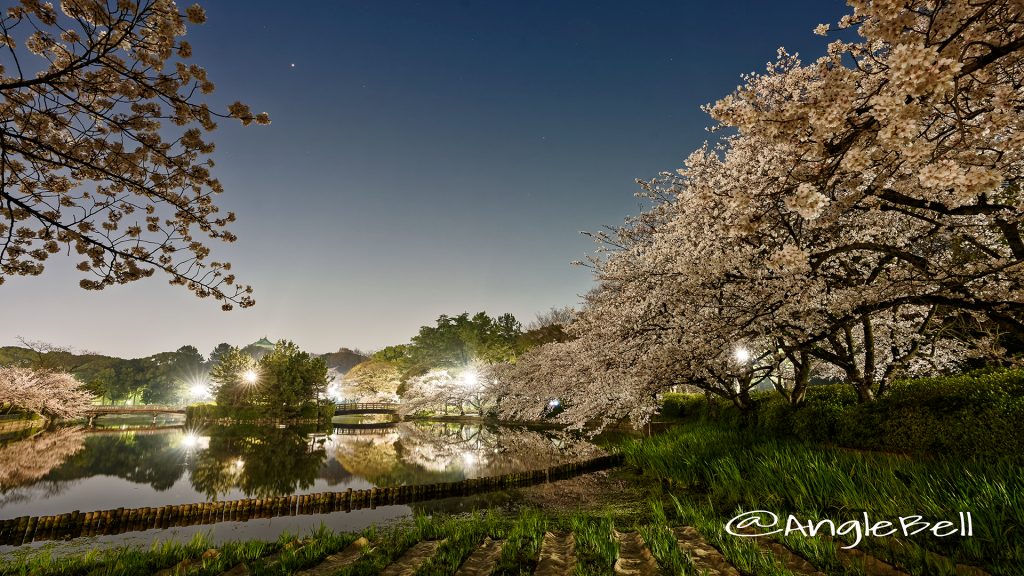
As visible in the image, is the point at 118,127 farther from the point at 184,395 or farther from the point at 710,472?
the point at 184,395

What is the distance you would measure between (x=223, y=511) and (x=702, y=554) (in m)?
10.5

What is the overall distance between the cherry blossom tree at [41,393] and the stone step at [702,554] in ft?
124

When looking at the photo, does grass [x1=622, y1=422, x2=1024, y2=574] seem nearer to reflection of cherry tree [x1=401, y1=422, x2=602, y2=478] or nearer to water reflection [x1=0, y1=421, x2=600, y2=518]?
reflection of cherry tree [x1=401, y1=422, x2=602, y2=478]

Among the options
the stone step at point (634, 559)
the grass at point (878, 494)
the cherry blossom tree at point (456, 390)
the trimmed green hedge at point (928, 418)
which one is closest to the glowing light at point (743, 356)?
the trimmed green hedge at point (928, 418)

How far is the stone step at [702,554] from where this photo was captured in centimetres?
397

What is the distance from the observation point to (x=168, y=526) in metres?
9.08

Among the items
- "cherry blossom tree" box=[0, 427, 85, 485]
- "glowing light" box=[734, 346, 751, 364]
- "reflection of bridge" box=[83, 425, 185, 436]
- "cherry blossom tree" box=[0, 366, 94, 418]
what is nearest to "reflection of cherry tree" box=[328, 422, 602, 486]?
"glowing light" box=[734, 346, 751, 364]

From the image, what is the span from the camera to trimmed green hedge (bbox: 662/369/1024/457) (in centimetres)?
665

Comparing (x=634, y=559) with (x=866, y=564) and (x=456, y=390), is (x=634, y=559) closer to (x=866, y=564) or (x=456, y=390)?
(x=866, y=564)

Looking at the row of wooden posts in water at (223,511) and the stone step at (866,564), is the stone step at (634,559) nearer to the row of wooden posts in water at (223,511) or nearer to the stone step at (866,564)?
the stone step at (866,564)

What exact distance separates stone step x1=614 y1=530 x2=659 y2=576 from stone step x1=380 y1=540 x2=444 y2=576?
85.4 inches

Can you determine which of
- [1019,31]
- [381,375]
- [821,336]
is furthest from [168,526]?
[381,375]

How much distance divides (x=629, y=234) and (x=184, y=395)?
103 m

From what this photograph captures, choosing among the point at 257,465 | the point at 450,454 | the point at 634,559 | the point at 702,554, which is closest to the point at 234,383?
the point at 257,465
